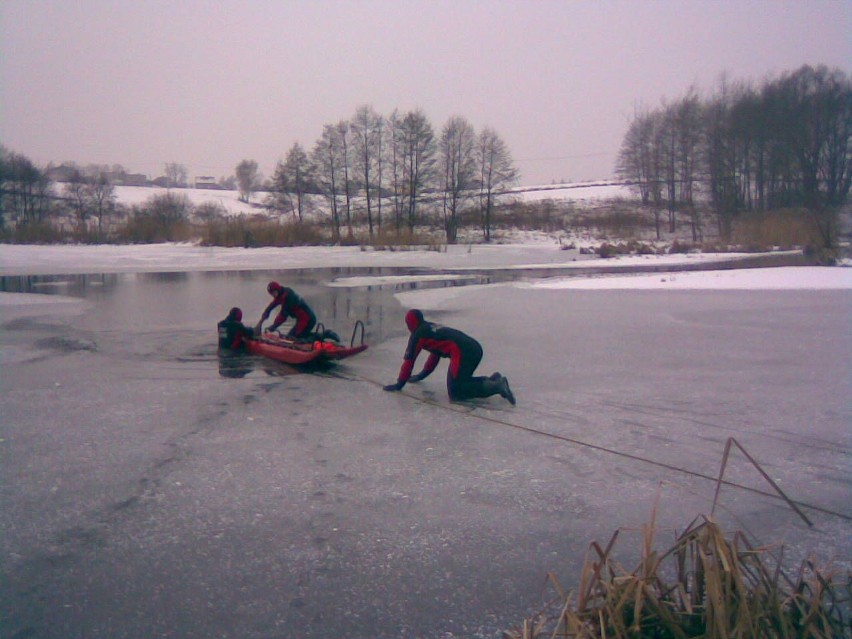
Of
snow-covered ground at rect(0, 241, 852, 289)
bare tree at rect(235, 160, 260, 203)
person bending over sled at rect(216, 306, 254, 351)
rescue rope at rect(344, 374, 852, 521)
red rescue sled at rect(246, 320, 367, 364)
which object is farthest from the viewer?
bare tree at rect(235, 160, 260, 203)

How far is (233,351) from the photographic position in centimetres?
1154

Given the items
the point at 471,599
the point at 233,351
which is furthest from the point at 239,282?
the point at 471,599

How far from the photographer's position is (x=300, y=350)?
10438 millimetres

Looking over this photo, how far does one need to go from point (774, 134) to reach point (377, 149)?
2595 centimetres

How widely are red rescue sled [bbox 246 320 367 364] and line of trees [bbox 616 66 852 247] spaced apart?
25031mm

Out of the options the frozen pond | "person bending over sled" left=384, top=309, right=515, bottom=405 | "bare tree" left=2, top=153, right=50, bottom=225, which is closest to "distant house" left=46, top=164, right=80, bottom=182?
"bare tree" left=2, top=153, right=50, bottom=225

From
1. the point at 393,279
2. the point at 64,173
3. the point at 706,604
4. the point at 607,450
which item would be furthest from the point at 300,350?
the point at 64,173

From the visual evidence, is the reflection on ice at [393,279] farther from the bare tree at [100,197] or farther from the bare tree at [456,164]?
the bare tree at [100,197]

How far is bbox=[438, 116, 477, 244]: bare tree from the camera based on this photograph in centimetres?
5466

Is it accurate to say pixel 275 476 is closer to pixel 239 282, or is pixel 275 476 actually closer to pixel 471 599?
pixel 471 599

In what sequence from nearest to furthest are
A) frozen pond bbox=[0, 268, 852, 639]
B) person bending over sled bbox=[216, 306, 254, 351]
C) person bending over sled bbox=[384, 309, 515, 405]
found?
frozen pond bbox=[0, 268, 852, 639], person bending over sled bbox=[384, 309, 515, 405], person bending over sled bbox=[216, 306, 254, 351]

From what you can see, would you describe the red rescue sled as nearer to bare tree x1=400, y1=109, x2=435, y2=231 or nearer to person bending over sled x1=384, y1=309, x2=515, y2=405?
person bending over sled x1=384, y1=309, x2=515, y2=405

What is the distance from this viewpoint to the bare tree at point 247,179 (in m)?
82.6

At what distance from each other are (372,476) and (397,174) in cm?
5098
